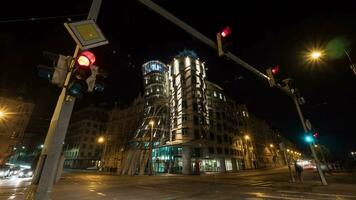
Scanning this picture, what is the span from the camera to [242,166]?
181 feet

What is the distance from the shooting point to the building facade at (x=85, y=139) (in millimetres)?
79000

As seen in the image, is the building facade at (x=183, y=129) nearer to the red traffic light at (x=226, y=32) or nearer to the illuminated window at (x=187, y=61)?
the illuminated window at (x=187, y=61)

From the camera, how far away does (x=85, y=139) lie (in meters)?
82.8

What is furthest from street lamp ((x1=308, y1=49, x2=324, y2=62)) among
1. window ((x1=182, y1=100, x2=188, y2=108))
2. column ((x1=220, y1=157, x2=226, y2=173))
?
column ((x1=220, y1=157, x2=226, y2=173))

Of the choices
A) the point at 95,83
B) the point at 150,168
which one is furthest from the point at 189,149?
the point at 95,83

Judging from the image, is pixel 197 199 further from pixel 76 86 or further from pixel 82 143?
pixel 82 143

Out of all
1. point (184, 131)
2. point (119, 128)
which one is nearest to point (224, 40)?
point (184, 131)

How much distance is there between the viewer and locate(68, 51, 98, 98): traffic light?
126 inches

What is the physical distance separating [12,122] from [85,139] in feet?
88.2

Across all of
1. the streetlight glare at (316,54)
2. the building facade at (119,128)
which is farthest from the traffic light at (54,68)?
the building facade at (119,128)

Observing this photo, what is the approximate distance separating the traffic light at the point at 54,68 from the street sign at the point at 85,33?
41 cm

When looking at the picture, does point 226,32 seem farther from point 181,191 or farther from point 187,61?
point 187,61

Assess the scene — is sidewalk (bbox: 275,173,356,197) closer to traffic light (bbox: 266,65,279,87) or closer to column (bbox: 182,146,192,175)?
traffic light (bbox: 266,65,279,87)

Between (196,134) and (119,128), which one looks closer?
(196,134)
